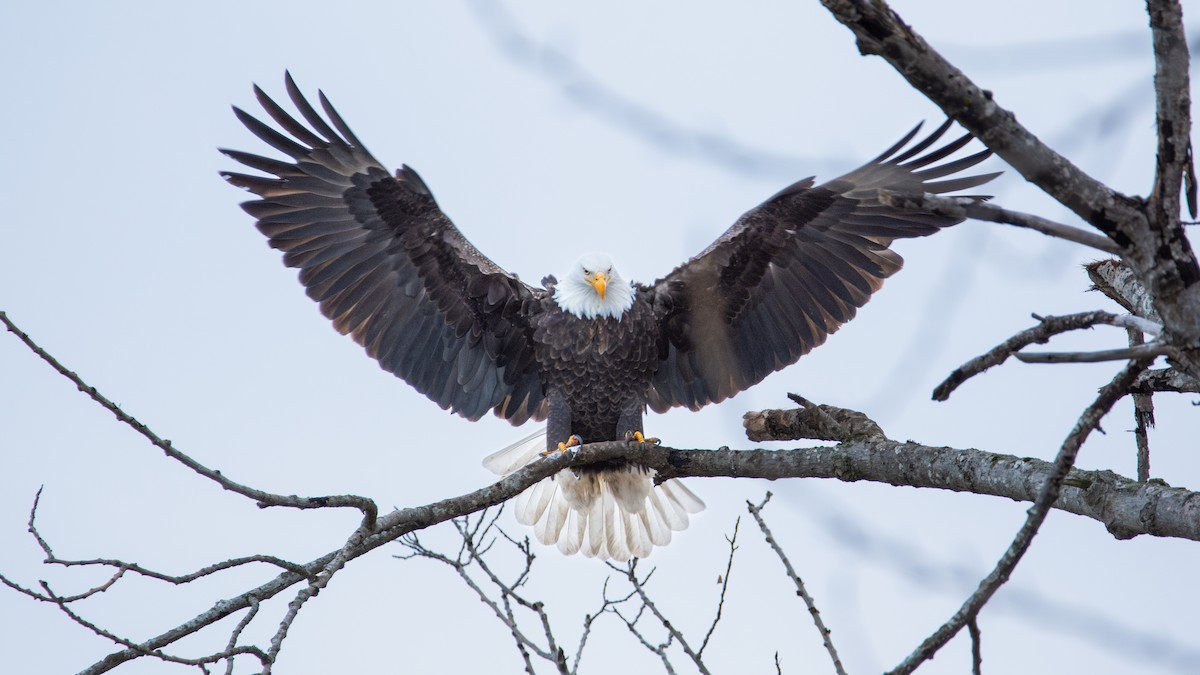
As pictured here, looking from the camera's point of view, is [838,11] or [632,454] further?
[632,454]

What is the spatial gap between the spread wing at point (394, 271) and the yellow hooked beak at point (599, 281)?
0.32 meters

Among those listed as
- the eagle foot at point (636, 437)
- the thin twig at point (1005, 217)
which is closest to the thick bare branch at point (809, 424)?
the eagle foot at point (636, 437)

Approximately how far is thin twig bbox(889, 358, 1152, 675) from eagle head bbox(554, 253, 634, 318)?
9.50 feet

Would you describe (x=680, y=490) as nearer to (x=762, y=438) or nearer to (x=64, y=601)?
(x=762, y=438)

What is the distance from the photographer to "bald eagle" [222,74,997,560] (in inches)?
182

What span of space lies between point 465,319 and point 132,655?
9.05 ft

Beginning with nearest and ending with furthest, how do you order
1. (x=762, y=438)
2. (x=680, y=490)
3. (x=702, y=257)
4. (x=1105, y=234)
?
(x=1105, y=234), (x=762, y=438), (x=702, y=257), (x=680, y=490)

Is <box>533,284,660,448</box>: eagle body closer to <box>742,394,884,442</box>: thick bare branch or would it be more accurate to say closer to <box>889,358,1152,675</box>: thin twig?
<box>742,394,884,442</box>: thick bare branch

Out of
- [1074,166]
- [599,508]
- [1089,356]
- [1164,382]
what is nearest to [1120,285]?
[1164,382]

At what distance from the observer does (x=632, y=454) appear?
400 cm

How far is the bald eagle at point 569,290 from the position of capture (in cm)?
462

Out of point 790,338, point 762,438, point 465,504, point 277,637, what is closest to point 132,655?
point 277,637

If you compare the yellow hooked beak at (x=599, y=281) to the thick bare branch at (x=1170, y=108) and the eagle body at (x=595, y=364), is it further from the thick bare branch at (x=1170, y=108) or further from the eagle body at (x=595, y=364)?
the thick bare branch at (x=1170, y=108)

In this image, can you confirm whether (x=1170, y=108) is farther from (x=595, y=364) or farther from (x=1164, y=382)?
(x=595, y=364)
